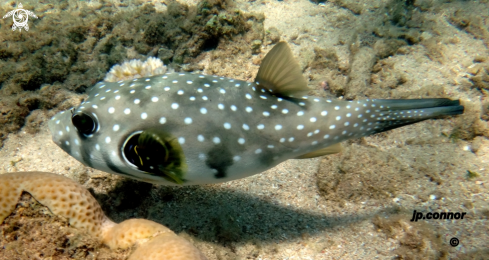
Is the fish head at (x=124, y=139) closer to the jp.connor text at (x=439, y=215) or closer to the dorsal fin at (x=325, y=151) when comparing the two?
the dorsal fin at (x=325, y=151)

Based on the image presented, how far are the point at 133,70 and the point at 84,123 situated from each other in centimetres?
160

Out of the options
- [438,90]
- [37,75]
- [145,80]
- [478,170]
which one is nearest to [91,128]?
[145,80]

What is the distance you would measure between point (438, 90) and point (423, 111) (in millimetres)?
2062

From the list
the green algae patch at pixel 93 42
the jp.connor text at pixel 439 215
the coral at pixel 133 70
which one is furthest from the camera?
the green algae patch at pixel 93 42

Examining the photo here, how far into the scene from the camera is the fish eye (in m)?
1.97

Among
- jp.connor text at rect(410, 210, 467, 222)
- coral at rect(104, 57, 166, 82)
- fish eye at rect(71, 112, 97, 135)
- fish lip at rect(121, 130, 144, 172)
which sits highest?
coral at rect(104, 57, 166, 82)

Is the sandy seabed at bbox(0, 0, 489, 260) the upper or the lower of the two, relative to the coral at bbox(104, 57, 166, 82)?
lower

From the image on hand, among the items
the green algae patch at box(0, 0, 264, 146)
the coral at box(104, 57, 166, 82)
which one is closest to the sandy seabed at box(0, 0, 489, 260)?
the green algae patch at box(0, 0, 264, 146)

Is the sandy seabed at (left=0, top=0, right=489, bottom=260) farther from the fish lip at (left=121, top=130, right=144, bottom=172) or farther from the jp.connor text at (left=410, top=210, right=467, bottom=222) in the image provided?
the fish lip at (left=121, top=130, right=144, bottom=172)

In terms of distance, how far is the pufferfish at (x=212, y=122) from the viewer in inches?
78.9

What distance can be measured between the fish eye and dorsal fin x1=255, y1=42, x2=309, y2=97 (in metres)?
1.35

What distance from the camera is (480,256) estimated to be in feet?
8.05

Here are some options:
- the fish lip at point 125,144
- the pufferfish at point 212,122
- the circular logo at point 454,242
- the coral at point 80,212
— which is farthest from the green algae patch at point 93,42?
the circular logo at point 454,242

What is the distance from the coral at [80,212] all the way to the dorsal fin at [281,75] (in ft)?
4.69
